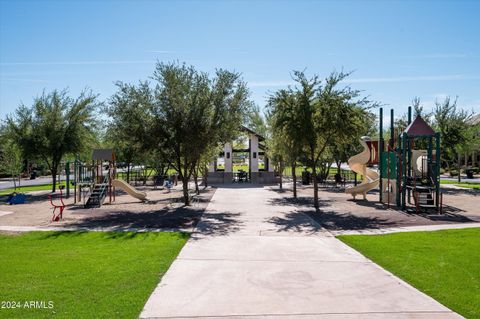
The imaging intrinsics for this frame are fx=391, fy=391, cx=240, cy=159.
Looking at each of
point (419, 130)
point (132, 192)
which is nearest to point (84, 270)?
point (132, 192)

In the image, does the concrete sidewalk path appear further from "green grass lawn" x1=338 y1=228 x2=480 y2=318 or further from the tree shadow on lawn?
the tree shadow on lawn

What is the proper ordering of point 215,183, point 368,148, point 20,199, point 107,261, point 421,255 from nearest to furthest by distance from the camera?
point 107,261, point 421,255, point 20,199, point 368,148, point 215,183

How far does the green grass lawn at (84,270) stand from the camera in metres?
6.55

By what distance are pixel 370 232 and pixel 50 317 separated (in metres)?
10.9

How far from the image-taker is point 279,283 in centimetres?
800

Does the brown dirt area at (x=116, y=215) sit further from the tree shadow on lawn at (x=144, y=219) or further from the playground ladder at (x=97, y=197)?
the playground ladder at (x=97, y=197)

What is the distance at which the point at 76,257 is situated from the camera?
9914 mm

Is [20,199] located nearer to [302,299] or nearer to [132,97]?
[132,97]

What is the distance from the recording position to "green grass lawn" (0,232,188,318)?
655 centimetres

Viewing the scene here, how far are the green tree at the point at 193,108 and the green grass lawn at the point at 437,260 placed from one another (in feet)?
32.1

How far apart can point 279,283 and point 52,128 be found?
90.4 feet

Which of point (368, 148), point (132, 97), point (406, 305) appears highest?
point (132, 97)

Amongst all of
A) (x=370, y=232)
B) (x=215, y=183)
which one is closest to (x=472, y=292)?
(x=370, y=232)

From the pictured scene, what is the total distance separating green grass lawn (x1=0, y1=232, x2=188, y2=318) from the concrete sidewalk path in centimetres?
47
